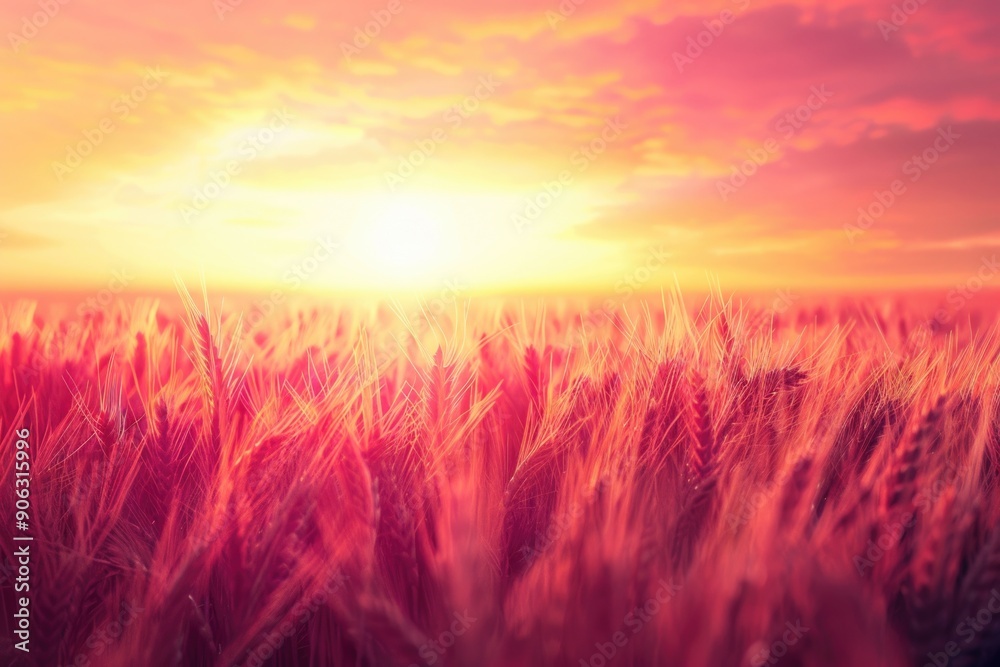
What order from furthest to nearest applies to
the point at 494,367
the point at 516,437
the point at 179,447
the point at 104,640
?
the point at 494,367, the point at 516,437, the point at 179,447, the point at 104,640

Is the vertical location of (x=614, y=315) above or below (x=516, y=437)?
above

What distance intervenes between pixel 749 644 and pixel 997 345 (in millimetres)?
1130

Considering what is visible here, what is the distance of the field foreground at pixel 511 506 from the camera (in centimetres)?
76

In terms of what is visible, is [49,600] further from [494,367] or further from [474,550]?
[494,367]

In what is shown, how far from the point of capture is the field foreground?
76cm

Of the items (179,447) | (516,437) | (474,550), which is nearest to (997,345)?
(516,437)

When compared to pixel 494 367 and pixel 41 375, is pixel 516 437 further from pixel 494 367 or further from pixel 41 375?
pixel 41 375

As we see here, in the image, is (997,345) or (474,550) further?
(997,345)

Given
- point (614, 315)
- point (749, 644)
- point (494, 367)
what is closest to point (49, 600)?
→ point (749, 644)

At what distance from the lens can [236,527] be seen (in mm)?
969

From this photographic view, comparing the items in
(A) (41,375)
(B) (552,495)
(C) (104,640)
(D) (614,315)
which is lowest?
(C) (104,640)

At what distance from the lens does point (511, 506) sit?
44.2 inches

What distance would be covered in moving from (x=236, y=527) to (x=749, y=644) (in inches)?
25.5

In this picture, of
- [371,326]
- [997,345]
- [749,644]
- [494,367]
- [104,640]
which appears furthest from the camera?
[371,326]
